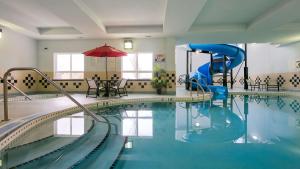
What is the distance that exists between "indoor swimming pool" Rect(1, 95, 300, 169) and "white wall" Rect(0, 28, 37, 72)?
5.27 meters

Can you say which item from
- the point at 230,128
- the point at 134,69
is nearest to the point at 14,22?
the point at 134,69

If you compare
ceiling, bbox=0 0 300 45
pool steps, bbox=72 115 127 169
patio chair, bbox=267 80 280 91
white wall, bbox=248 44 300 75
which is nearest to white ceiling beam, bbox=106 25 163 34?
ceiling, bbox=0 0 300 45

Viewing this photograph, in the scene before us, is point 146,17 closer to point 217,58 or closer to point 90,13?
point 90,13

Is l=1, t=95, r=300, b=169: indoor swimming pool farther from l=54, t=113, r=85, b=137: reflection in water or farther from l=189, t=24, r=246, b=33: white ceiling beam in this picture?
l=189, t=24, r=246, b=33: white ceiling beam

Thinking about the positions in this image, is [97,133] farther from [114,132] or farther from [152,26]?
[152,26]

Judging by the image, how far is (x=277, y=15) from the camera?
260 inches

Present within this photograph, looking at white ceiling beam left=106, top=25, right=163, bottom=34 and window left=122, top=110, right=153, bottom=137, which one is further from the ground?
white ceiling beam left=106, top=25, right=163, bottom=34

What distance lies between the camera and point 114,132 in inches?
144

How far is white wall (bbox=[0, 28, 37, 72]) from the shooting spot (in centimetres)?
813

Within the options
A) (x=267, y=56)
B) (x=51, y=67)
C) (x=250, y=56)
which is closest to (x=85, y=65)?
(x=51, y=67)

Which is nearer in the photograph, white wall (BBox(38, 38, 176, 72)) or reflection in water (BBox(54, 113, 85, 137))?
reflection in water (BBox(54, 113, 85, 137))

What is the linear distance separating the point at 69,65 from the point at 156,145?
28.3 ft

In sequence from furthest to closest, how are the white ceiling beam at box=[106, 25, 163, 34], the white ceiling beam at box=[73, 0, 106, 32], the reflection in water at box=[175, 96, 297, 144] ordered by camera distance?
the white ceiling beam at box=[106, 25, 163, 34] → the white ceiling beam at box=[73, 0, 106, 32] → the reflection in water at box=[175, 96, 297, 144]

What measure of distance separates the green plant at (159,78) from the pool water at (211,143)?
175 inches
